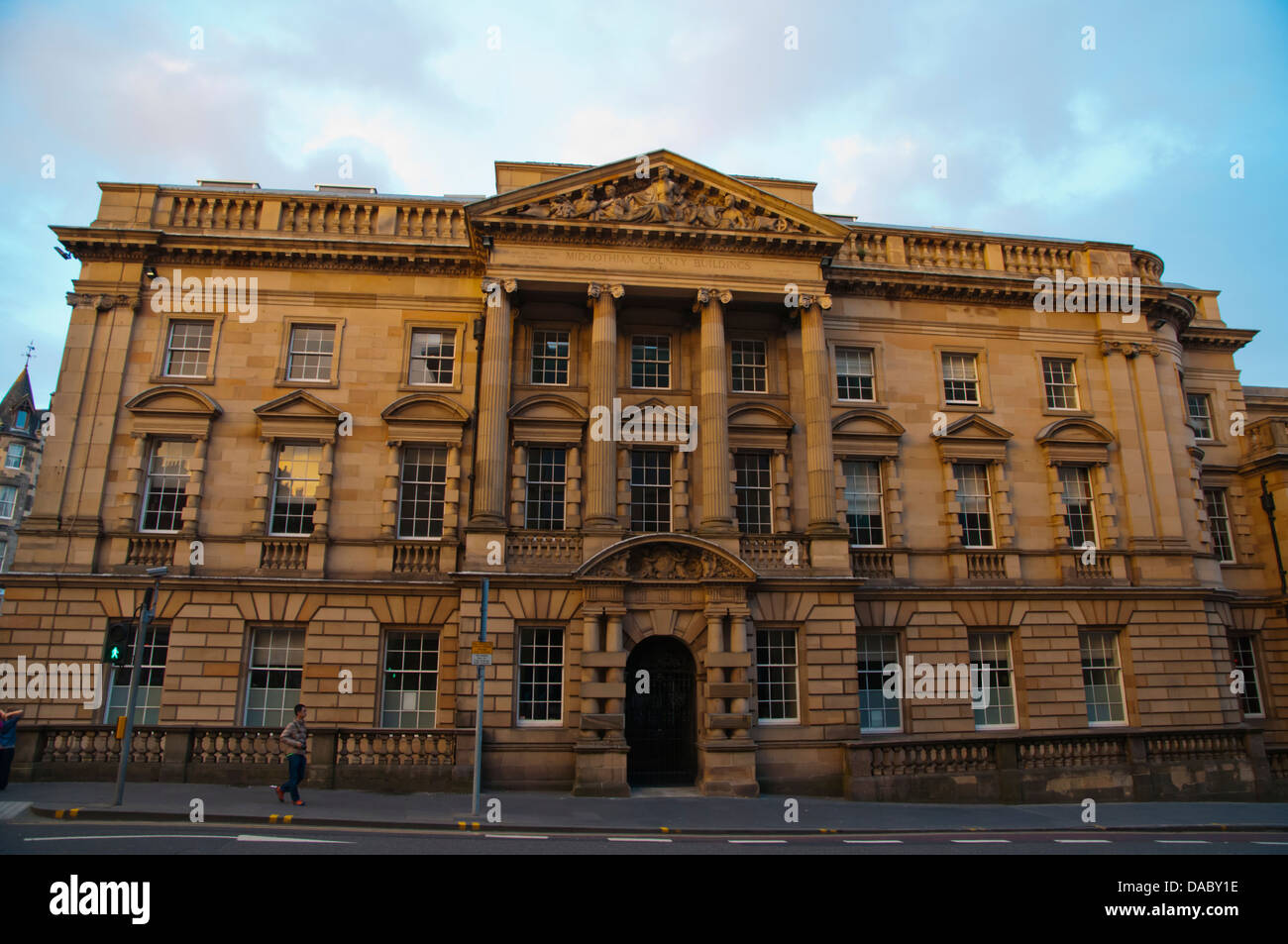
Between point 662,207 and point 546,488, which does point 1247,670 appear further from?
point 662,207

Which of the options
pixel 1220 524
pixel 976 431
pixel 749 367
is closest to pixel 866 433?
pixel 976 431

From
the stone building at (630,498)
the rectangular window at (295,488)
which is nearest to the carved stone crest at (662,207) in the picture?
the stone building at (630,498)

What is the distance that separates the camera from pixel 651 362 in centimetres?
2372

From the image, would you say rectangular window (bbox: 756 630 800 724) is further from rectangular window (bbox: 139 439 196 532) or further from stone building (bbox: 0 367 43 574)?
stone building (bbox: 0 367 43 574)

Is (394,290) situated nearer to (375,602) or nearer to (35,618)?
(375,602)

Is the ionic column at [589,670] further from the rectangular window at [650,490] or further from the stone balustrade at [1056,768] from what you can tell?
the stone balustrade at [1056,768]

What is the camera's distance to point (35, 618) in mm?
20328

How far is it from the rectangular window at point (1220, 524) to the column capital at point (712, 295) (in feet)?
65.2

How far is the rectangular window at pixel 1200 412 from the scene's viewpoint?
29594mm

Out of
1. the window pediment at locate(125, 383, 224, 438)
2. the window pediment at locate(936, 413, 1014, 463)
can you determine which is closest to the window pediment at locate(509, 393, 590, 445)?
the window pediment at locate(125, 383, 224, 438)

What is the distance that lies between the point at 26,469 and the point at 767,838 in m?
70.2

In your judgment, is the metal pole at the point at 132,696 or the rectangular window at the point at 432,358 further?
the rectangular window at the point at 432,358

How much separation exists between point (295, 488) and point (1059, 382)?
24903mm

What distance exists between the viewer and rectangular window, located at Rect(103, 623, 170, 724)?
20.4 m
